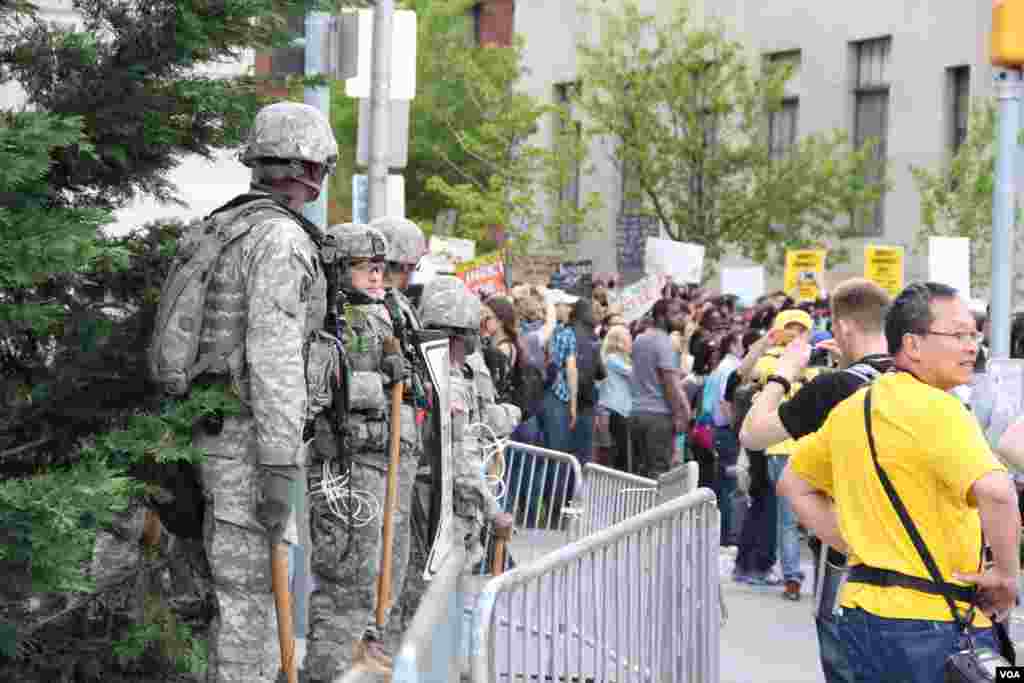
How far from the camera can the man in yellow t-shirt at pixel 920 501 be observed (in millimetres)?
5133

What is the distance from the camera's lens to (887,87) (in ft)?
122

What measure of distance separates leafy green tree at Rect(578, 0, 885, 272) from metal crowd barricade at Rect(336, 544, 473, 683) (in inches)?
1273

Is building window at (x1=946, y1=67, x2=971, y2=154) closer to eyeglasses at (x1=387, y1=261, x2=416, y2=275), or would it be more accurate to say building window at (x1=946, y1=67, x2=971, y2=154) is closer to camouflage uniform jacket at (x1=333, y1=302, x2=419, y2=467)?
eyeglasses at (x1=387, y1=261, x2=416, y2=275)

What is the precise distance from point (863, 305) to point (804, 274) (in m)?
20.2

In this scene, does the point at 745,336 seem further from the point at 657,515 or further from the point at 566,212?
the point at 566,212

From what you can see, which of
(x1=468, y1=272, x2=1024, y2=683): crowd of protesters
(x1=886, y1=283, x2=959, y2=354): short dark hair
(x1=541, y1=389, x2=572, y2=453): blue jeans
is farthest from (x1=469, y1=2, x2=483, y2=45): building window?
(x1=886, y1=283, x2=959, y2=354): short dark hair

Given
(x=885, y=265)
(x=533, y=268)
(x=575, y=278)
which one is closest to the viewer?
(x=885, y=265)

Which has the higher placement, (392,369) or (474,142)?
(474,142)

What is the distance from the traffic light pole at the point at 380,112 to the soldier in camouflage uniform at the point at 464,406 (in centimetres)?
229

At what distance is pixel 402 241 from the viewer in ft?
28.4

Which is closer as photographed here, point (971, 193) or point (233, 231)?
point (233, 231)

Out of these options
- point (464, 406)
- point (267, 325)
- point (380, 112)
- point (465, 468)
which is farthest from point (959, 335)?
point (380, 112)

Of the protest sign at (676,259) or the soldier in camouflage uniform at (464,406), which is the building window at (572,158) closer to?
the protest sign at (676,259)

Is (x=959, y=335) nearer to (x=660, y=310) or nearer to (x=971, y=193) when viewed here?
(x=660, y=310)
